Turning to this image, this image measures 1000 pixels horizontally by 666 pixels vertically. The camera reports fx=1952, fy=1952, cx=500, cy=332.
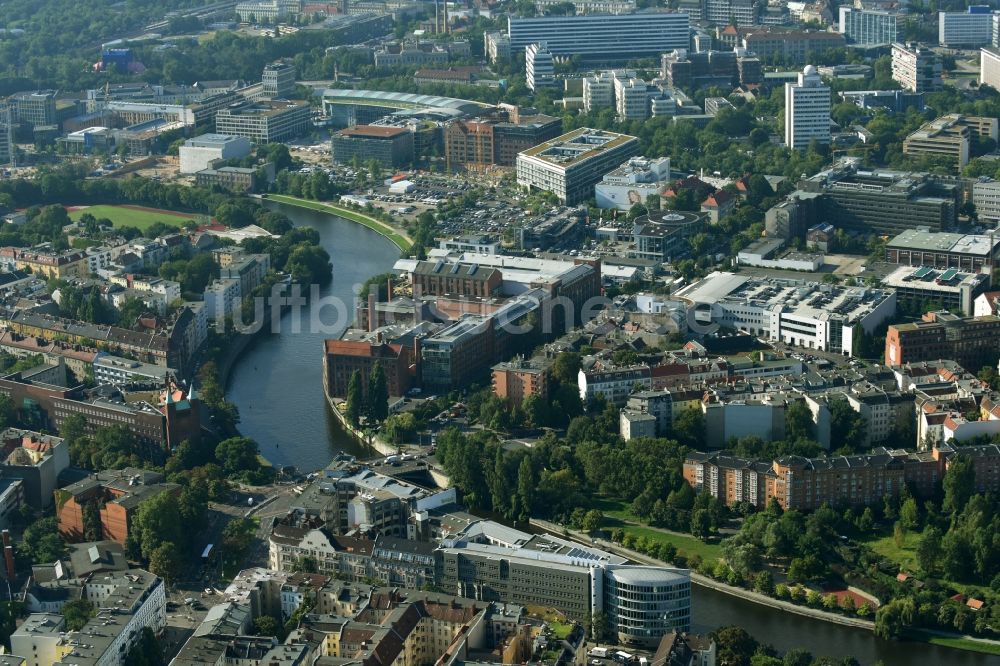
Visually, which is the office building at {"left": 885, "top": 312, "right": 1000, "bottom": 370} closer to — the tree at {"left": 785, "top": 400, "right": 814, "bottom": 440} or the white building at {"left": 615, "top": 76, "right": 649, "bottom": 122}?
the tree at {"left": 785, "top": 400, "right": 814, "bottom": 440}

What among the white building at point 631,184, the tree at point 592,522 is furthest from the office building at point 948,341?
the white building at point 631,184

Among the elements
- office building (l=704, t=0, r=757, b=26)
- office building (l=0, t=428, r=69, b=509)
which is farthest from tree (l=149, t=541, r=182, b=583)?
office building (l=704, t=0, r=757, b=26)

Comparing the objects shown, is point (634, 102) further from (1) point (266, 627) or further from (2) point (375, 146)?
(1) point (266, 627)

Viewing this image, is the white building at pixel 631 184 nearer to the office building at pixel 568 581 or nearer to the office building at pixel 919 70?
the office building at pixel 919 70

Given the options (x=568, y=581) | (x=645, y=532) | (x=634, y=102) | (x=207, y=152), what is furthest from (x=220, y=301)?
A: (x=634, y=102)

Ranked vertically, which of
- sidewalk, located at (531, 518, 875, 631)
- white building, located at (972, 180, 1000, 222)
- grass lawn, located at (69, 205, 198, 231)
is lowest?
sidewalk, located at (531, 518, 875, 631)

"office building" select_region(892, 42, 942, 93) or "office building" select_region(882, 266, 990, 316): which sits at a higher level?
"office building" select_region(892, 42, 942, 93)
